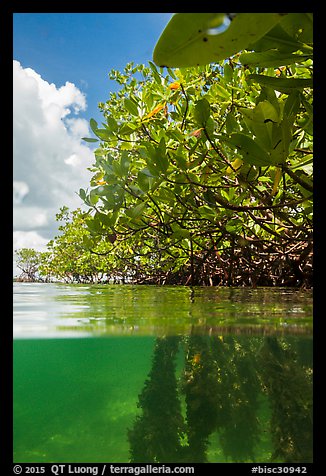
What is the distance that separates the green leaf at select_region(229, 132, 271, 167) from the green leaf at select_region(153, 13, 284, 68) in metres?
0.46

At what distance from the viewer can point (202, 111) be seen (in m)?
1.37

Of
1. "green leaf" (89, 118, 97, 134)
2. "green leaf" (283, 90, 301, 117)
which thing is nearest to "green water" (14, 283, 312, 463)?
"green leaf" (283, 90, 301, 117)

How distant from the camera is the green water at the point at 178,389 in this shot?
3.70 ft

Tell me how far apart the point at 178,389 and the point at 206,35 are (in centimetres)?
137

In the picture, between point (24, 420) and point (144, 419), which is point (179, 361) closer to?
point (144, 419)

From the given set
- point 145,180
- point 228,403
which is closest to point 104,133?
point 145,180

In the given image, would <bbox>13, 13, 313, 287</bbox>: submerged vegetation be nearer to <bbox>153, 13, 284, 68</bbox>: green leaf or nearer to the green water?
<bbox>153, 13, 284, 68</bbox>: green leaf

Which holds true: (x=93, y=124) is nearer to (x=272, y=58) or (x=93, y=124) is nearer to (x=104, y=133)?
(x=104, y=133)

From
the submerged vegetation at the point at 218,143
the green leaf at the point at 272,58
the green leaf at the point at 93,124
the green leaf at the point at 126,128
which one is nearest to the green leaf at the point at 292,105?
the submerged vegetation at the point at 218,143

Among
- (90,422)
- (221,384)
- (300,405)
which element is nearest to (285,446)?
(300,405)

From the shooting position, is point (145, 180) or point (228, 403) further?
point (145, 180)

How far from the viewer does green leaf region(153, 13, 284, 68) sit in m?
0.52

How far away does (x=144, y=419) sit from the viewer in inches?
56.3

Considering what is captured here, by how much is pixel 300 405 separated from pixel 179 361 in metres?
0.75
